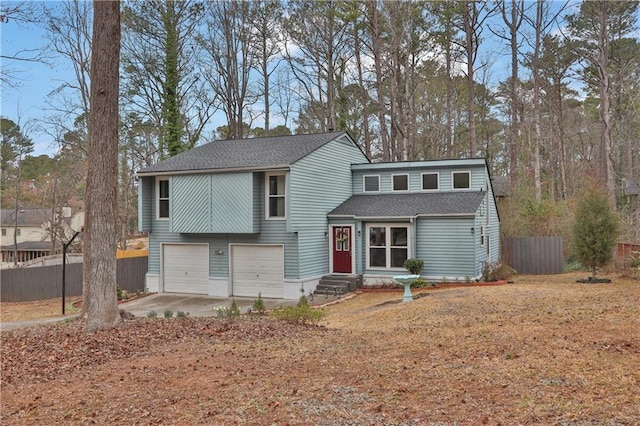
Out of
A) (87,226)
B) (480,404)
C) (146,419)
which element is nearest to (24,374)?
(146,419)

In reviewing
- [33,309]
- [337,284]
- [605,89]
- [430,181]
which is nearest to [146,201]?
[33,309]

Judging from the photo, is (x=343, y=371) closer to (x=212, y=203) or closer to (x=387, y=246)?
(x=212, y=203)

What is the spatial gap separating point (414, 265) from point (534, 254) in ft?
23.2

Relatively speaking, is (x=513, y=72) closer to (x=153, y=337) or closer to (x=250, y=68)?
Result: (x=250, y=68)

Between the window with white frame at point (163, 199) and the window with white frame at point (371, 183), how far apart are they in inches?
324

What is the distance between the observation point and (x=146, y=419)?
4539 millimetres

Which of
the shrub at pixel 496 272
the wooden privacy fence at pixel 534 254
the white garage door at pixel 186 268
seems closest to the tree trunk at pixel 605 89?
the wooden privacy fence at pixel 534 254

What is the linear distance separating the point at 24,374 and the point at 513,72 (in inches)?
1009

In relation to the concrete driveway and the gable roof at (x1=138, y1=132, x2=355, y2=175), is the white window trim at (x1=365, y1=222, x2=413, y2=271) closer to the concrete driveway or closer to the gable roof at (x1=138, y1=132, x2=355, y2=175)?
the concrete driveway

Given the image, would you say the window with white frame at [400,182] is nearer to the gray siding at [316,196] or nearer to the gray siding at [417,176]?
the gray siding at [417,176]

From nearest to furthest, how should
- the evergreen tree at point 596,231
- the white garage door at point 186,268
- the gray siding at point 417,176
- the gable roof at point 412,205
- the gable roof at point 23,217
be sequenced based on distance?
the evergreen tree at point 596,231 < the gable roof at point 412,205 < the white garage door at point 186,268 < the gray siding at point 417,176 < the gable roof at point 23,217

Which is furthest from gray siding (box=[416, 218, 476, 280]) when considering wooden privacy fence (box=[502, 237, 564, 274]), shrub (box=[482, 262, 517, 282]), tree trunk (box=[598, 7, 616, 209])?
tree trunk (box=[598, 7, 616, 209])

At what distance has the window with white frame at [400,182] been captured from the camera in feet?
64.3

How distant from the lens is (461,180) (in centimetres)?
1872
